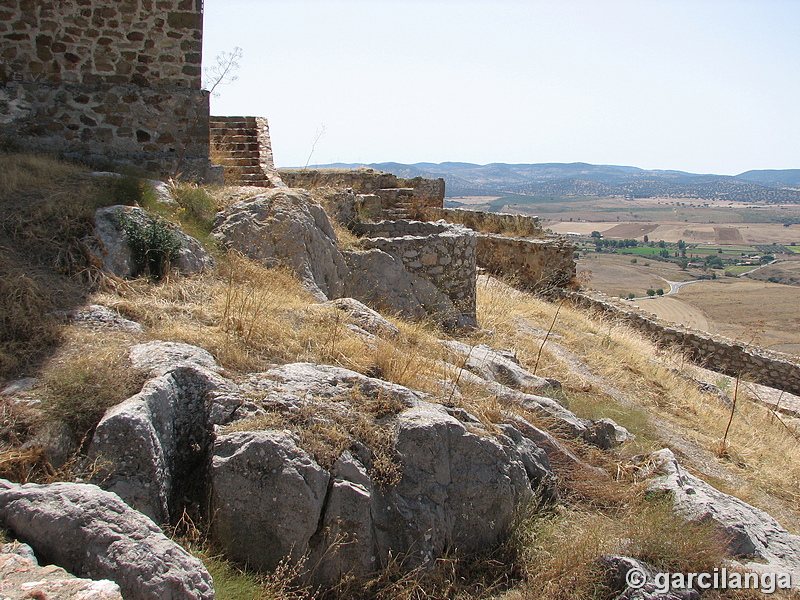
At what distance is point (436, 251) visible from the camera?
823 cm

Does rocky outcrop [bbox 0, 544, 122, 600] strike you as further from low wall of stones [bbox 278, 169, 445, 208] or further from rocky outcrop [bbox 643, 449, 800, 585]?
Answer: low wall of stones [bbox 278, 169, 445, 208]

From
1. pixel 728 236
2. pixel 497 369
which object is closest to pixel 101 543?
pixel 497 369

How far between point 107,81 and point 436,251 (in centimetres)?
503

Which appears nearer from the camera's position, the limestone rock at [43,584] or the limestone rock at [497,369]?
the limestone rock at [43,584]

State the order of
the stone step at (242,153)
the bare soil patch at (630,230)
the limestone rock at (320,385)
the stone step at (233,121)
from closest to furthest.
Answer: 1. the limestone rock at (320,385)
2. the stone step at (242,153)
3. the stone step at (233,121)
4. the bare soil patch at (630,230)

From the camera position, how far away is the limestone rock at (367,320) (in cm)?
554

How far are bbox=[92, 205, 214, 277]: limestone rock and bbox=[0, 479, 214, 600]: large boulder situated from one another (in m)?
2.87

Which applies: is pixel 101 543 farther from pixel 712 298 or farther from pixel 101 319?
pixel 712 298

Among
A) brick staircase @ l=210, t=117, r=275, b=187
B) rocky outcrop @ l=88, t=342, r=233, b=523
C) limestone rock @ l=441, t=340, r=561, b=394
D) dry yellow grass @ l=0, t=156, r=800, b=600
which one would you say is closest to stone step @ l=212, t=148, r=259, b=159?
brick staircase @ l=210, t=117, r=275, b=187

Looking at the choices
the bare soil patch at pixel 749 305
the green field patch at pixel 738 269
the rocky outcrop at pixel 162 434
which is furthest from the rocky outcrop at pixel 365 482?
the green field patch at pixel 738 269

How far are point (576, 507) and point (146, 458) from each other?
2.76 meters

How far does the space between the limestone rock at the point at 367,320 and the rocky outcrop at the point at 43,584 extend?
3547 mm

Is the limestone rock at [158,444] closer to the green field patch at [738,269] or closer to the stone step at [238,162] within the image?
the stone step at [238,162]

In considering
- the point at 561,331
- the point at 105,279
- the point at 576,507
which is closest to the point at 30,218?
the point at 105,279
